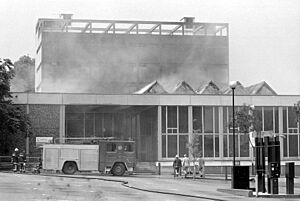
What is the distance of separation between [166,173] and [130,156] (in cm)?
675

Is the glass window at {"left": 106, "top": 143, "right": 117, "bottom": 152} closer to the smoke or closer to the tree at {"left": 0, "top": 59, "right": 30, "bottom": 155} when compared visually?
the tree at {"left": 0, "top": 59, "right": 30, "bottom": 155}

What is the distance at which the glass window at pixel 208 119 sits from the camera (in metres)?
56.3

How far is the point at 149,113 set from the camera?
5803cm

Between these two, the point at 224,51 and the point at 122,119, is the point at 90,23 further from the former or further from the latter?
the point at 122,119

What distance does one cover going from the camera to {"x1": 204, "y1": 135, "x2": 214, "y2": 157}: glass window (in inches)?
2208

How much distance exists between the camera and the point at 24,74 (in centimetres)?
10388

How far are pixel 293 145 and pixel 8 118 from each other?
83.1 feet

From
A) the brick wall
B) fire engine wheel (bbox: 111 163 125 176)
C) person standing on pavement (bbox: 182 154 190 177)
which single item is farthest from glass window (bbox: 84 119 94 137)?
fire engine wheel (bbox: 111 163 125 176)

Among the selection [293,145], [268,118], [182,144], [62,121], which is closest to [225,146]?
[182,144]

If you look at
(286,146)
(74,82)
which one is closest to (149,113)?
(286,146)

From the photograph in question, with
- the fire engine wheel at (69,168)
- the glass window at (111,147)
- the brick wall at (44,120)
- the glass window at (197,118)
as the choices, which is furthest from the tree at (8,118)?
the glass window at (197,118)

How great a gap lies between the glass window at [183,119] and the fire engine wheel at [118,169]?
12276 millimetres

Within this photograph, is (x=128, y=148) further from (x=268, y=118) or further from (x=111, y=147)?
(x=268, y=118)

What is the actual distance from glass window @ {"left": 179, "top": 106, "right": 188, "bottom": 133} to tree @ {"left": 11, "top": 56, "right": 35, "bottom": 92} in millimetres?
42174
